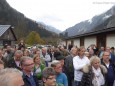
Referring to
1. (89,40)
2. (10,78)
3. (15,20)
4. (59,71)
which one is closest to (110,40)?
(89,40)

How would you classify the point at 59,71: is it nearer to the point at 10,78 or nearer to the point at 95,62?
the point at 95,62

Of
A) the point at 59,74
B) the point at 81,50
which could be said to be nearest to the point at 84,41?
the point at 81,50

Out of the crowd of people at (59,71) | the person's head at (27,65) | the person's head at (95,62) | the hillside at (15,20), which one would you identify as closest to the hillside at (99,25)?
the hillside at (15,20)

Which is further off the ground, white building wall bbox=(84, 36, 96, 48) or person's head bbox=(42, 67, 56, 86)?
white building wall bbox=(84, 36, 96, 48)

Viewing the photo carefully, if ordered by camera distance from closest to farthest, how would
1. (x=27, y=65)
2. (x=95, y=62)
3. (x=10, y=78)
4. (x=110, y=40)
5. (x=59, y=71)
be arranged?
(x=10, y=78)
(x=27, y=65)
(x=59, y=71)
(x=95, y=62)
(x=110, y=40)

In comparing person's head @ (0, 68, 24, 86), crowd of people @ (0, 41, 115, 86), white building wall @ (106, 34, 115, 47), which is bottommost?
crowd of people @ (0, 41, 115, 86)

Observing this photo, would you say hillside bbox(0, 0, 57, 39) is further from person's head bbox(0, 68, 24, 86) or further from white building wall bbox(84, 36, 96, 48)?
person's head bbox(0, 68, 24, 86)

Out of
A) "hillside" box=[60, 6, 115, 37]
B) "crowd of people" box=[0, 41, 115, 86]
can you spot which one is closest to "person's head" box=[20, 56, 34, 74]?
"crowd of people" box=[0, 41, 115, 86]

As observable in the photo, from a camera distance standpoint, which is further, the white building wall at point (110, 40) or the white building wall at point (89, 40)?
the white building wall at point (89, 40)

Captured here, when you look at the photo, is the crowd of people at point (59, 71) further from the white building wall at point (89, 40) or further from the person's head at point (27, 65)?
the white building wall at point (89, 40)

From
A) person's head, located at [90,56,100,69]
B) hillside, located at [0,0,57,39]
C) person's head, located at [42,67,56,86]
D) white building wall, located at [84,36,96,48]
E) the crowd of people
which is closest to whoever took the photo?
person's head, located at [42,67,56,86]

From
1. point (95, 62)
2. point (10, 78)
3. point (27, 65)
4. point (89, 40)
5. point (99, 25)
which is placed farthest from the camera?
point (99, 25)

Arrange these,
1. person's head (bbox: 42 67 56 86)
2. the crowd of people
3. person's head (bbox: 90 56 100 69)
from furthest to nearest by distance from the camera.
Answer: person's head (bbox: 90 56 100 69) < the crowd of people < person's head (bbox: 42 67 56 86)

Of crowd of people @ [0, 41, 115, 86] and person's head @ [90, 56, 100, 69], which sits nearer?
crowd of people @ [0, 41, 115, 86]
